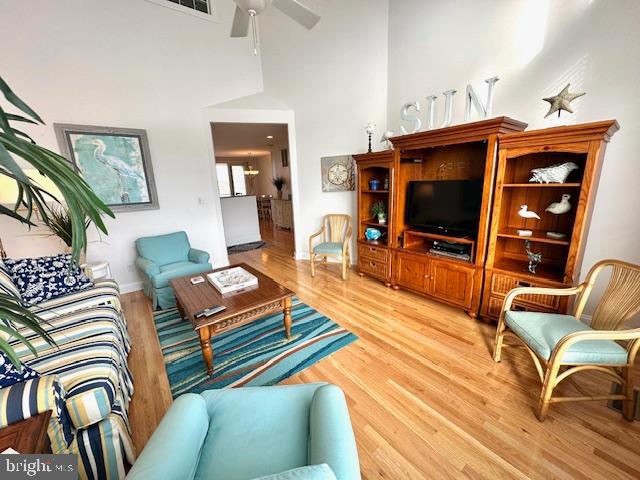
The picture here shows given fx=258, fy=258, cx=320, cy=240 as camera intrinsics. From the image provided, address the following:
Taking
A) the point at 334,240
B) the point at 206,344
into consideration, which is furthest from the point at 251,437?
the point at 334,240

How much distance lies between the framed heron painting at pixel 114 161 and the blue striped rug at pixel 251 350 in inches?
65.8

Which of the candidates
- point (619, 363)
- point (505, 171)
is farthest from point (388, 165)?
point (619, 363)

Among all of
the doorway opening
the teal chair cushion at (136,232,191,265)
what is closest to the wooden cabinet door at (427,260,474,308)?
the doorway opening

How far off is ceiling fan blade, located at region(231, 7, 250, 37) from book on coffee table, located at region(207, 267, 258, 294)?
2.16m

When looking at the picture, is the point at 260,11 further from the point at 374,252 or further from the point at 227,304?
the point at 374,252

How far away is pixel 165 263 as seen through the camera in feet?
10.6

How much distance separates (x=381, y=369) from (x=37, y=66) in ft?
14.7

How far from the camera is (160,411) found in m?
1.66

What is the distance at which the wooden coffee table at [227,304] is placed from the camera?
1.86 m

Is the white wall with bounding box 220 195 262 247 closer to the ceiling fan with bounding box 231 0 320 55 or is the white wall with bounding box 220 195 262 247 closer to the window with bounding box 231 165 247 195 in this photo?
the ceiling fan with bounding box 231 0 320 55

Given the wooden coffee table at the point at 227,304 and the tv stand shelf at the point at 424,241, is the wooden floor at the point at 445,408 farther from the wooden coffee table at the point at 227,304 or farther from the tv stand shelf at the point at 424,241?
the tv stand shelf at the point at 424,241

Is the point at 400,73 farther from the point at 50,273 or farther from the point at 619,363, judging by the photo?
the point at 50,273

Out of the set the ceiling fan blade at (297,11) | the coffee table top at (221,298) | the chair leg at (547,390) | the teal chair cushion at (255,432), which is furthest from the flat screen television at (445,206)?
the teal chair cushion at (255,432)

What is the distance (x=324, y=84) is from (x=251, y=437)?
411 cm
